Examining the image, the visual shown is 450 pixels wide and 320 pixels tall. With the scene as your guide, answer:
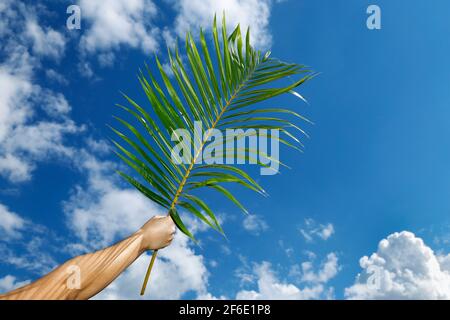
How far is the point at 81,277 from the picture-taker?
2.88 feet

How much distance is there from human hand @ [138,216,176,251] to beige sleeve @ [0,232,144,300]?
0.10m

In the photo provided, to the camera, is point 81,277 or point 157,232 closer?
point 81,277

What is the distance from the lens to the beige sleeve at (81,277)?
0.83 m

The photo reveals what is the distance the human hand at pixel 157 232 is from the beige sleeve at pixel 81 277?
0.31 feet

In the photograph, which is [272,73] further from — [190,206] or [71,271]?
[71,271]

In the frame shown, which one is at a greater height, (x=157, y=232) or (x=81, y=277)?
(x=157, y=232)

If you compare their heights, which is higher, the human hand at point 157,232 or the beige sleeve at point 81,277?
the human hand at point 157,232

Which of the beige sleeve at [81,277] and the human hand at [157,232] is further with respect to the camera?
the human hand at [157,232]

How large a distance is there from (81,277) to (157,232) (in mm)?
284
